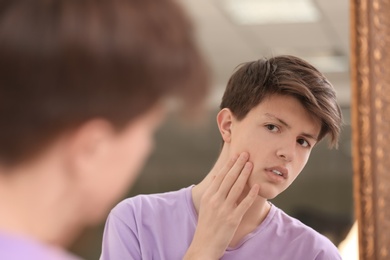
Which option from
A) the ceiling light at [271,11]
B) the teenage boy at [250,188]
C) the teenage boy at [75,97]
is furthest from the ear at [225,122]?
the ceiling light at [271,11]

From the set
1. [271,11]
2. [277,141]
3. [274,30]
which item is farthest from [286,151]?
[274,30]

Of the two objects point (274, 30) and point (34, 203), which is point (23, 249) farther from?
point (274, 30)

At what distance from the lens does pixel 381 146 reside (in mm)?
874

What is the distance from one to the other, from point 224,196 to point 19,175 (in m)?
0.47

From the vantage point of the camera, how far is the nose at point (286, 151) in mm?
879

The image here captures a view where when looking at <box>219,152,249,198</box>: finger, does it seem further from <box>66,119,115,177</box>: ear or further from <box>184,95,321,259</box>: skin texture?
<box>66,119,115,177</box>: ear

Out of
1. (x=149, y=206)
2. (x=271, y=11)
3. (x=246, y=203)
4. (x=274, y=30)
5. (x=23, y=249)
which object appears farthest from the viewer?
(x=274, y=30)

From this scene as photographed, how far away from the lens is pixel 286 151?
2.88 feet

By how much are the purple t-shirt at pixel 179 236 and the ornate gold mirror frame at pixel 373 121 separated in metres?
0.07

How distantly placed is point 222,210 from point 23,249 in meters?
0.48

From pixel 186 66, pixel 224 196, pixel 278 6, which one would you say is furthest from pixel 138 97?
pixel 278 6

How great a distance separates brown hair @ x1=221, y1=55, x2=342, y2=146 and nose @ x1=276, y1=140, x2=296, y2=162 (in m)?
0.04

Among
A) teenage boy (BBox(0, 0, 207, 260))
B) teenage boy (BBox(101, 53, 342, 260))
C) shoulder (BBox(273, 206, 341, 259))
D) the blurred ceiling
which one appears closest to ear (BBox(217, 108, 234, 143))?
teenage boy (BBox(101, 53, 342, 260))

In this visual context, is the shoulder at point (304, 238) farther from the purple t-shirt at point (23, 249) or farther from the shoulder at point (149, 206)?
the purple t-shirt at point (23, 249)
